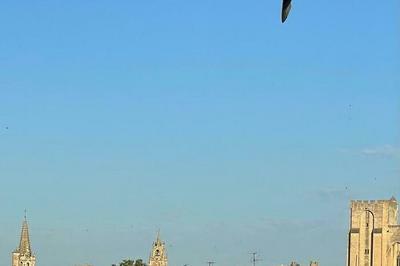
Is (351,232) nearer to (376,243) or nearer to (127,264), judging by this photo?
(376,243)

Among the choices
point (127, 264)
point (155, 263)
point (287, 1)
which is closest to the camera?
point (287, 1)

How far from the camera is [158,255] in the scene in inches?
6978

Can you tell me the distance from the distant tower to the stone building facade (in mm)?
33369

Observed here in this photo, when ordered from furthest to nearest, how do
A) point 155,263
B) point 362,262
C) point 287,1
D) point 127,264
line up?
point 155,263, point 127,264, point 362,262, point 287,1

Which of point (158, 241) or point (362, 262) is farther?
point (158, 241)

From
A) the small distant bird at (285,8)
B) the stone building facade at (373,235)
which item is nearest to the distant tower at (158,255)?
the stone building facade at (373,235)

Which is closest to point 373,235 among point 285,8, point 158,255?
point 158,255

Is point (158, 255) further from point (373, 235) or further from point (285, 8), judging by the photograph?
point (285, 8)

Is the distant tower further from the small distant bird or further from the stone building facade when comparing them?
the small distant bird

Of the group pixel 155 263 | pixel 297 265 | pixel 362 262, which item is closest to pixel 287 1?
pixel 362 262

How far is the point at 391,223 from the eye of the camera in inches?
5984

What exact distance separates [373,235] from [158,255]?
37.6 meters

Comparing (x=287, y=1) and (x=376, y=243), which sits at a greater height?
(x=376, y=243)

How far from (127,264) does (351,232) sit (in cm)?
2847
